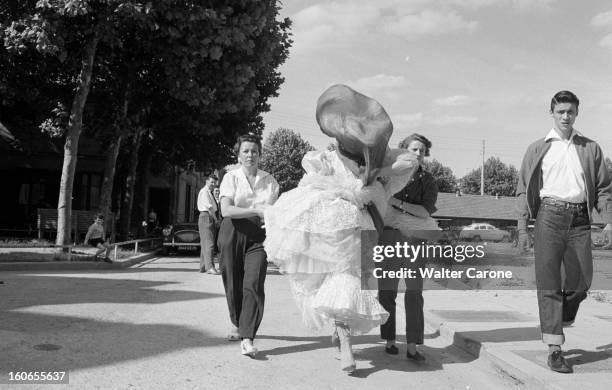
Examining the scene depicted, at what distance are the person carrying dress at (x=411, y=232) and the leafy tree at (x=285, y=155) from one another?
6756 cm

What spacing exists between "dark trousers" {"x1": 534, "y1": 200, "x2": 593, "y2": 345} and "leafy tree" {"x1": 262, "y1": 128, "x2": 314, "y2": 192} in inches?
2687

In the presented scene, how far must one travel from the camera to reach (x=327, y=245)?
15.4 ft

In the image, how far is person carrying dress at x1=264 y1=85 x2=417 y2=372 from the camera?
15.3ft

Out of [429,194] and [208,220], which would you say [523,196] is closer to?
[429,194]

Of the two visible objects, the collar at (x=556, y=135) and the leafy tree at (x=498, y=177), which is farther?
the leafy tree at (x=498, y=177)

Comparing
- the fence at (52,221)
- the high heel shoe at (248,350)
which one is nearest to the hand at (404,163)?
the high heel shoe at (248,350)

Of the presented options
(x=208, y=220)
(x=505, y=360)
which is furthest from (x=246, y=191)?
(x=208, y=220)

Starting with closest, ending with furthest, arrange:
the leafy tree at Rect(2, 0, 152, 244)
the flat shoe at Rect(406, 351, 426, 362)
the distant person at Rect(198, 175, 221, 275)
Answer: the flat shoe at Rect(406, 351, 426, 362) < the distant person at Rect(198, 175, 221, 275) < the leafy tree at Rect(2, 0, 152, 244)

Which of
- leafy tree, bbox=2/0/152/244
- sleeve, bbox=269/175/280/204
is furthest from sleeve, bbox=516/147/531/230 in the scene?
leafy tree, bbox=2/0/152/244

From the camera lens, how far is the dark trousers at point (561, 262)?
189 inches

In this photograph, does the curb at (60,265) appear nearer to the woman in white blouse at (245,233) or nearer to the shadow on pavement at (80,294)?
the shadow on pavement at (80,294)

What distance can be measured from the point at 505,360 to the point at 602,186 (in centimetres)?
163

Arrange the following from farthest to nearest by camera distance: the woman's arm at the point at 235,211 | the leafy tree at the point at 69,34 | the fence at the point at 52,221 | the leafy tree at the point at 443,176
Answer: the leafy tree at the point at 443,176 < the fence at the point at 52,221 < the leafy tree at the point at 69,34 < the woman's arm at the point at 235,211

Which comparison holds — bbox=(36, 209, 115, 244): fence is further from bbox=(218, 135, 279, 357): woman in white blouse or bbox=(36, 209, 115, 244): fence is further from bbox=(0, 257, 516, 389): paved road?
bbox=(218, 135, 279, 357): woman in white blouse
